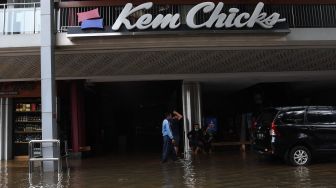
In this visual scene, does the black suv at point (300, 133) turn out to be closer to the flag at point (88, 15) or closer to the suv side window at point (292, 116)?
the suv side window at point (292, 116)

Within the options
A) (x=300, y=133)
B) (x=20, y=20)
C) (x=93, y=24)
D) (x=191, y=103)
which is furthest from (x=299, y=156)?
(x=20, y=20)

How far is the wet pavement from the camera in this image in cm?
1088

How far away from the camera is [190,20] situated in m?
15.6

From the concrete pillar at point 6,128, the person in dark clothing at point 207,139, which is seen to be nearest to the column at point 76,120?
the concrete pillar at point 6,128

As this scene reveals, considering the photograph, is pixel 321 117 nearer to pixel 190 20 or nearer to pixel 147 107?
pixel 190 20

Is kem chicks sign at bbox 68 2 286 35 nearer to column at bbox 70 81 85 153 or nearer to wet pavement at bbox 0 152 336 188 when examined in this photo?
wet pavement at bbox 0 152 336 188

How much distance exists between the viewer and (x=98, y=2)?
643 inches

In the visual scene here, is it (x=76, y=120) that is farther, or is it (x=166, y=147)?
(x=76, y=120)

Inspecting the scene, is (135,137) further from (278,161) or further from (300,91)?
(278,161)

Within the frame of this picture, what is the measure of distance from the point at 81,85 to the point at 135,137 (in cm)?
1684

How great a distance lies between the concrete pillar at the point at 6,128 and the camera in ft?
65.5

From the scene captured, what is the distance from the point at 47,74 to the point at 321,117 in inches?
330

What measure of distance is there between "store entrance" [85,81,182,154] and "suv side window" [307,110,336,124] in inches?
337

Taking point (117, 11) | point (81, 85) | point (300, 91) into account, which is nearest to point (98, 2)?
point (117, 11)
